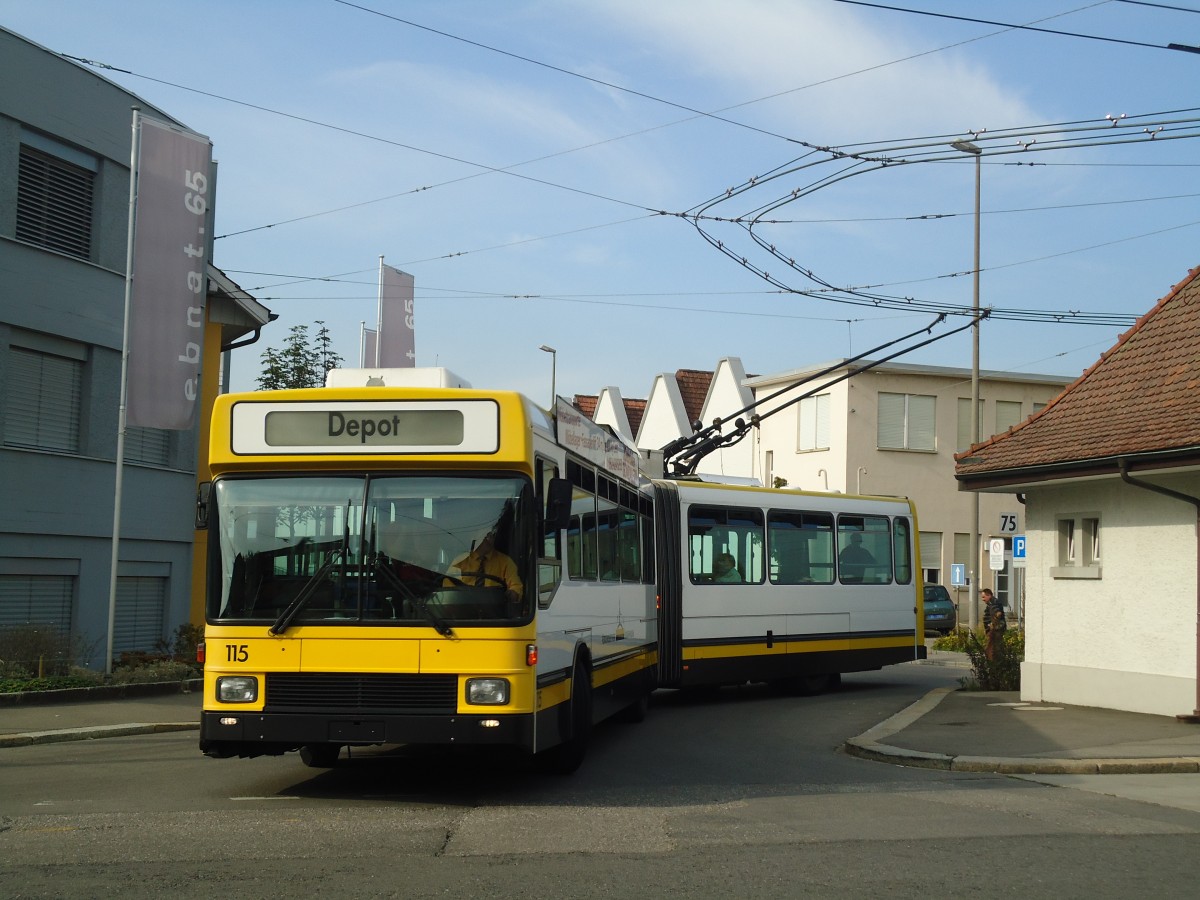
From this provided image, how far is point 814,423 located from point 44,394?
2829cm

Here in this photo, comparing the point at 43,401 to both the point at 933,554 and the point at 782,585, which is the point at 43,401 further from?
the point at 933,554

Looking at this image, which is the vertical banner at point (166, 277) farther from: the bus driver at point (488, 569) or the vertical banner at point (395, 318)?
the bus driver at point (488, 569)

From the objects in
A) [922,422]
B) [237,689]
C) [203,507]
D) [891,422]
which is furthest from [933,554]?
[237,689]

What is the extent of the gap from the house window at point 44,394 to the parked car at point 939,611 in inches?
1027

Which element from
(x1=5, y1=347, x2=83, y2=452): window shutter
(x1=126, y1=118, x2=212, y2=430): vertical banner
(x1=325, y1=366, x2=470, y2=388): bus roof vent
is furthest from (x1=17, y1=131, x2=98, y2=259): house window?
(x1=325, y1=366, x2=470, y2=388): bus roof vent

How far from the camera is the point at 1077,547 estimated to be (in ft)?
57.1

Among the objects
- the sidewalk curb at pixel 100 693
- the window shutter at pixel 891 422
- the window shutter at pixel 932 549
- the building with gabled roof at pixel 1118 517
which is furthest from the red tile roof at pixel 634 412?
the building with gabled roof at pixel 1118 517

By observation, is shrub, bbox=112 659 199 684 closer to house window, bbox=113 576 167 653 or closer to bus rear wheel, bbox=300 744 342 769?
house window, bbox=113 576 167 653

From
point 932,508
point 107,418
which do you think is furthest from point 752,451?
point 107,418

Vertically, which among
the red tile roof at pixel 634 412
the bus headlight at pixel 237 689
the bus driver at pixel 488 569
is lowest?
the bus headlight at pixel 237 689

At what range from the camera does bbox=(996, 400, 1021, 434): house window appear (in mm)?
45531

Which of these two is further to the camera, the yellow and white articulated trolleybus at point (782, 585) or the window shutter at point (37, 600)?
the window shutter at point (37, 600)

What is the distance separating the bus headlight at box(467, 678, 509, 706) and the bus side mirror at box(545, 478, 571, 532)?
50.1 inches

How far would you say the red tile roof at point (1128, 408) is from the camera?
615 inches
